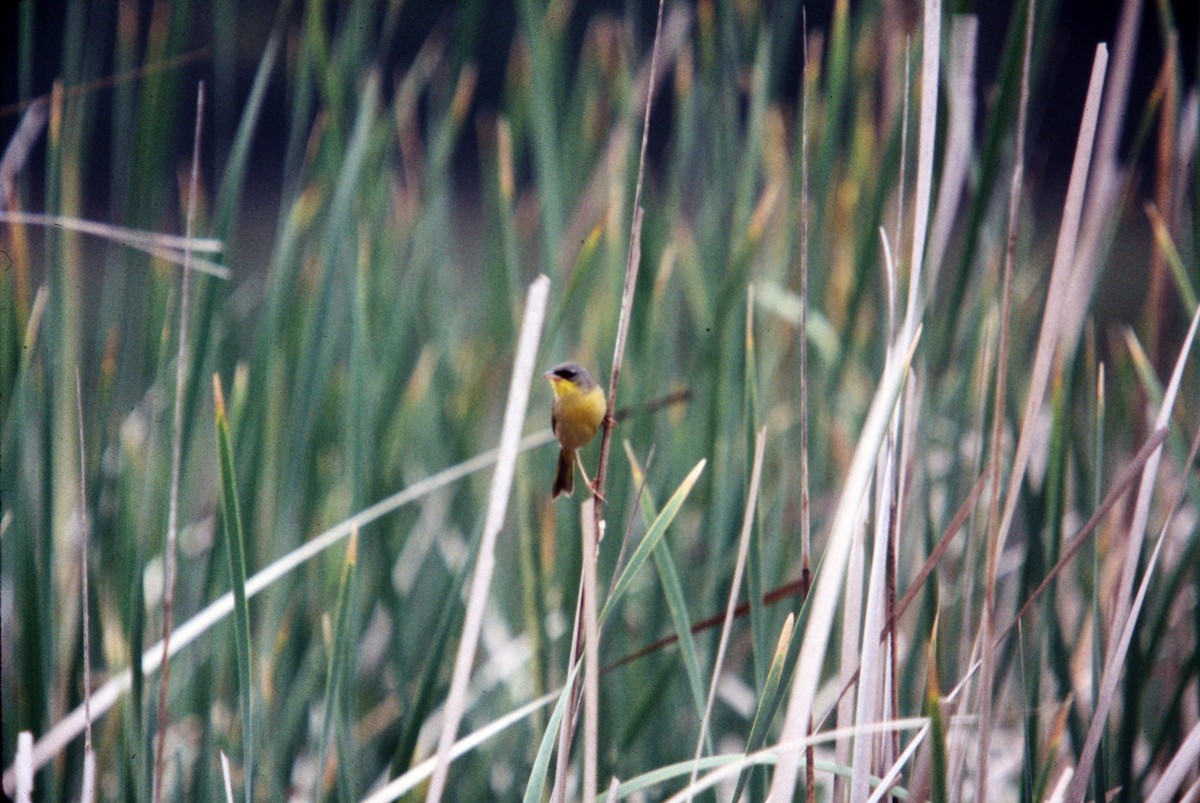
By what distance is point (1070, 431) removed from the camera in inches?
38.7

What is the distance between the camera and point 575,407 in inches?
41.8

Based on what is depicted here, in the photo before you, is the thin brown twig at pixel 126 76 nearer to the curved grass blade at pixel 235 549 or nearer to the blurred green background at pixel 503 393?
the blurred green background at pixel 503 393

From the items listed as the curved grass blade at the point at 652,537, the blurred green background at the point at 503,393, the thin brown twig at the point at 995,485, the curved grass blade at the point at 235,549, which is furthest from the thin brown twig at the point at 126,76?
the thin brown twig at the point at 995,485

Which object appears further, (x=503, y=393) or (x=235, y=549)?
(x=503, y=393)

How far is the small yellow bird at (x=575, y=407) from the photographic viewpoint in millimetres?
1060

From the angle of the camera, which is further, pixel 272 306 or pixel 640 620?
pixel 640 620

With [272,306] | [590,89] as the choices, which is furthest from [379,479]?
[590,89]

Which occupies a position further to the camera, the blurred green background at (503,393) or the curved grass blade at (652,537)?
the blurred green background at (503,393)

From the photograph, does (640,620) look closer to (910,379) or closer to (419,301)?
(419,301)

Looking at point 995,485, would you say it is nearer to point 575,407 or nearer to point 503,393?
point 575,407

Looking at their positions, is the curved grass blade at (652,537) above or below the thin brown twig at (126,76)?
below

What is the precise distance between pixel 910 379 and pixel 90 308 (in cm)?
269

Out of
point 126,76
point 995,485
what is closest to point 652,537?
point 995,485

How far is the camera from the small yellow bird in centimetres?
106
